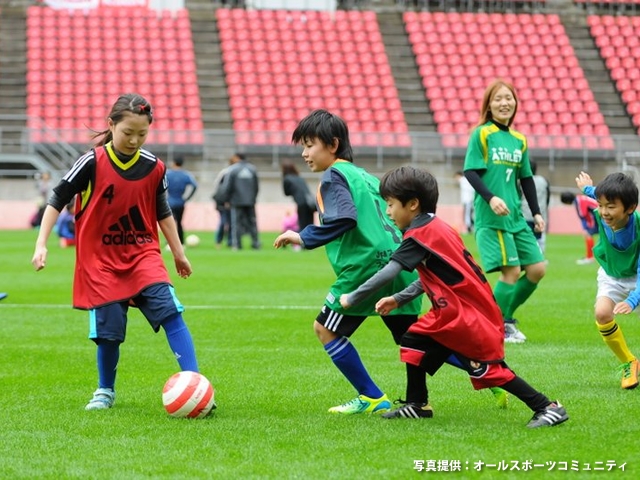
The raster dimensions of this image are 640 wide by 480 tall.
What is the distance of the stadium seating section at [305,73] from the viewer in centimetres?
3269

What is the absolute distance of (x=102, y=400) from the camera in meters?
6.37

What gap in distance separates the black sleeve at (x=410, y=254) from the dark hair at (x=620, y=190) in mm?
1587

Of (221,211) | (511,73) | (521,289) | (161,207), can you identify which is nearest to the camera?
(161,207)

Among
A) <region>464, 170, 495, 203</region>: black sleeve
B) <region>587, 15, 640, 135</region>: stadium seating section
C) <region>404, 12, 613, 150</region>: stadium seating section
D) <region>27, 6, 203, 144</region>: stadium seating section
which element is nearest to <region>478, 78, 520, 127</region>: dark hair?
<region>464, 170, 495, 203</region>: black sleeve

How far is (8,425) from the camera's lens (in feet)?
19.1

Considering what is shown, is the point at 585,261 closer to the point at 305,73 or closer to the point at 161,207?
the point at 161,207

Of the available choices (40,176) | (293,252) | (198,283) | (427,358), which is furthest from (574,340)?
(40,176)

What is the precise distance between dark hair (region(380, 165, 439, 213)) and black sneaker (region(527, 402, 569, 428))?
1109mm

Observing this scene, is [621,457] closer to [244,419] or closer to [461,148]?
[244,419]

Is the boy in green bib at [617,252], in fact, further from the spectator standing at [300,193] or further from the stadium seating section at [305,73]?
the stadium seating section at [305,73]

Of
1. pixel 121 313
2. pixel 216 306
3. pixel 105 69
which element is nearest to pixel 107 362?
pixel 121 313

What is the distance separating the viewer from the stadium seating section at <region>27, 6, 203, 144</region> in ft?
104

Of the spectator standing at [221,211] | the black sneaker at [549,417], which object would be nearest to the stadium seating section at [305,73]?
the spectator standing at [221,211]

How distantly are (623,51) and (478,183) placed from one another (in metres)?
30.1
